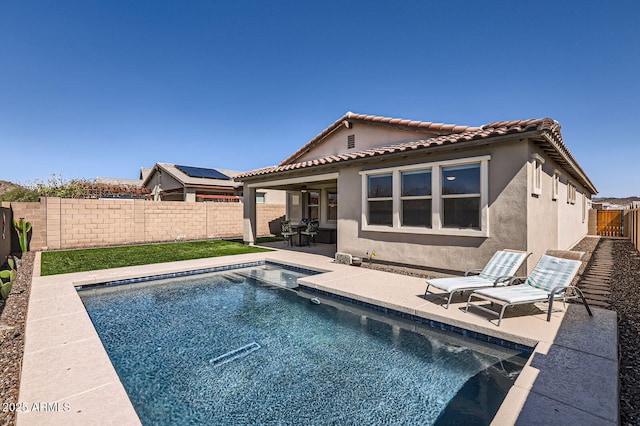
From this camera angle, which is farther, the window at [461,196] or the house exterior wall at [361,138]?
the house exterior wall at [361,138]

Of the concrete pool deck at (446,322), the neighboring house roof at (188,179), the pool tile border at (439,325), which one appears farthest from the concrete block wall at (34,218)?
the pool tile border at (439,325)

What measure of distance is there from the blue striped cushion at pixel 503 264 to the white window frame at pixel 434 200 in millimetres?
895

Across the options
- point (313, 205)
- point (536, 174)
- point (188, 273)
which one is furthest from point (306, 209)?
point (536, 174)

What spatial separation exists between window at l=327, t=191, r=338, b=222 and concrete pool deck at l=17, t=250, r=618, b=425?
11182 millimetres

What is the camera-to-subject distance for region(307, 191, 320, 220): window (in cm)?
1964

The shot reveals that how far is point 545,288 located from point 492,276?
1.11 m

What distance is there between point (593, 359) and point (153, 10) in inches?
708

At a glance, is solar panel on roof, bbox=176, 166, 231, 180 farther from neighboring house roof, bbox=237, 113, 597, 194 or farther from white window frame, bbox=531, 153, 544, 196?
white window frame, bbox=531, 153, 544, 196

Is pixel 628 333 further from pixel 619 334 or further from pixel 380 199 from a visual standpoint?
pixel 380 199

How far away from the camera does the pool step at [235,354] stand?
A: 15.4ft

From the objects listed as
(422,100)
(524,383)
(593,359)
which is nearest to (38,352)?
(524,383)

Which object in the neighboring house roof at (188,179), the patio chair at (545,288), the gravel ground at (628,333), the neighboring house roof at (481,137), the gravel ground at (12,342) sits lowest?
the gravel ground at (12,342)

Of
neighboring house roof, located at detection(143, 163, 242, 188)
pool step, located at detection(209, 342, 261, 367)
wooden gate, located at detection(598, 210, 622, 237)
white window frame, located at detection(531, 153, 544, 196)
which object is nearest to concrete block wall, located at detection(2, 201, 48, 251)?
neighboring house roof, located at detection(143, 163, 242, 188)

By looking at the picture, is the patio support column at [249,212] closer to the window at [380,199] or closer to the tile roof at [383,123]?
the tile roof at [383,123]
